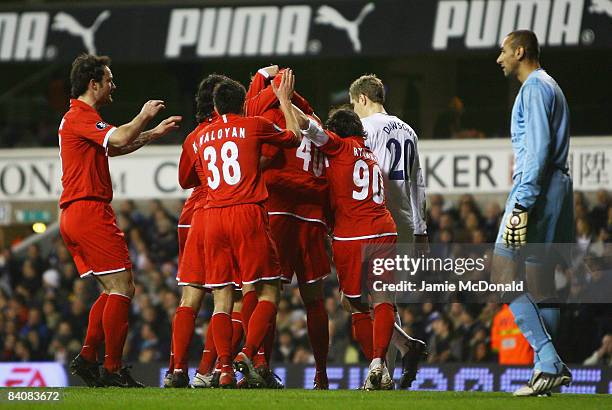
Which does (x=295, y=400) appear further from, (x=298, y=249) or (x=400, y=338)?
(x=400, y=338)

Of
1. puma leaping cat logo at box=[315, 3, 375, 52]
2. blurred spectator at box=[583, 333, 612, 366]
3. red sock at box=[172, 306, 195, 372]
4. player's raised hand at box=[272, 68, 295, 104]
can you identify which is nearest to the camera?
player's raised hand at box=[272, 68, 295, 104]

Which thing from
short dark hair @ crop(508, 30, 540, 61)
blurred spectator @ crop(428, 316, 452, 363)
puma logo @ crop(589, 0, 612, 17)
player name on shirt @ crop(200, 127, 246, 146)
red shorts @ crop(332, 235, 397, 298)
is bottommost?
blurred spectator @ crop(428, 316, 452, 363)

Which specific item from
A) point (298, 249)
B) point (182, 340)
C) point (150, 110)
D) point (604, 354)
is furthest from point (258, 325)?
point (604, 354)

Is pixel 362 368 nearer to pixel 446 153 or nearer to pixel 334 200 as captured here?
pixel 446 153

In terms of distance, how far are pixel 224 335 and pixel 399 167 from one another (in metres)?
2.02

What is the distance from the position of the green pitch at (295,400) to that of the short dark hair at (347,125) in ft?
6.09

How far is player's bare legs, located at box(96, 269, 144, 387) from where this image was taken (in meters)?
7.77

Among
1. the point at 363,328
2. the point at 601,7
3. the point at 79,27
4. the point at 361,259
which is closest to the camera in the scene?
the point at 361,259

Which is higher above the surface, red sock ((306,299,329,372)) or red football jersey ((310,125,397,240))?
red football jersey ((310,125,397,240))

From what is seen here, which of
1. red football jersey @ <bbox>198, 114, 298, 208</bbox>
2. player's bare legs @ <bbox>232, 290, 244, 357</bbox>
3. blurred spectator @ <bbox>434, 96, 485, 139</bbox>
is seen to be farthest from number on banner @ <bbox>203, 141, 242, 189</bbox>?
blurred spectator @ <bbox>434, 96, 485, 139</bbox>

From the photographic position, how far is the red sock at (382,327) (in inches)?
307

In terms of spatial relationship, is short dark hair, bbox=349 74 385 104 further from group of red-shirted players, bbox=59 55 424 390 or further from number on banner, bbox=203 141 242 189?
number on banner, bbox=203 141 242 189

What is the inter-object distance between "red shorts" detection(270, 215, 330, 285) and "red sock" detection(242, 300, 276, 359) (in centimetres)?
62

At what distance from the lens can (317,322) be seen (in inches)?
328
